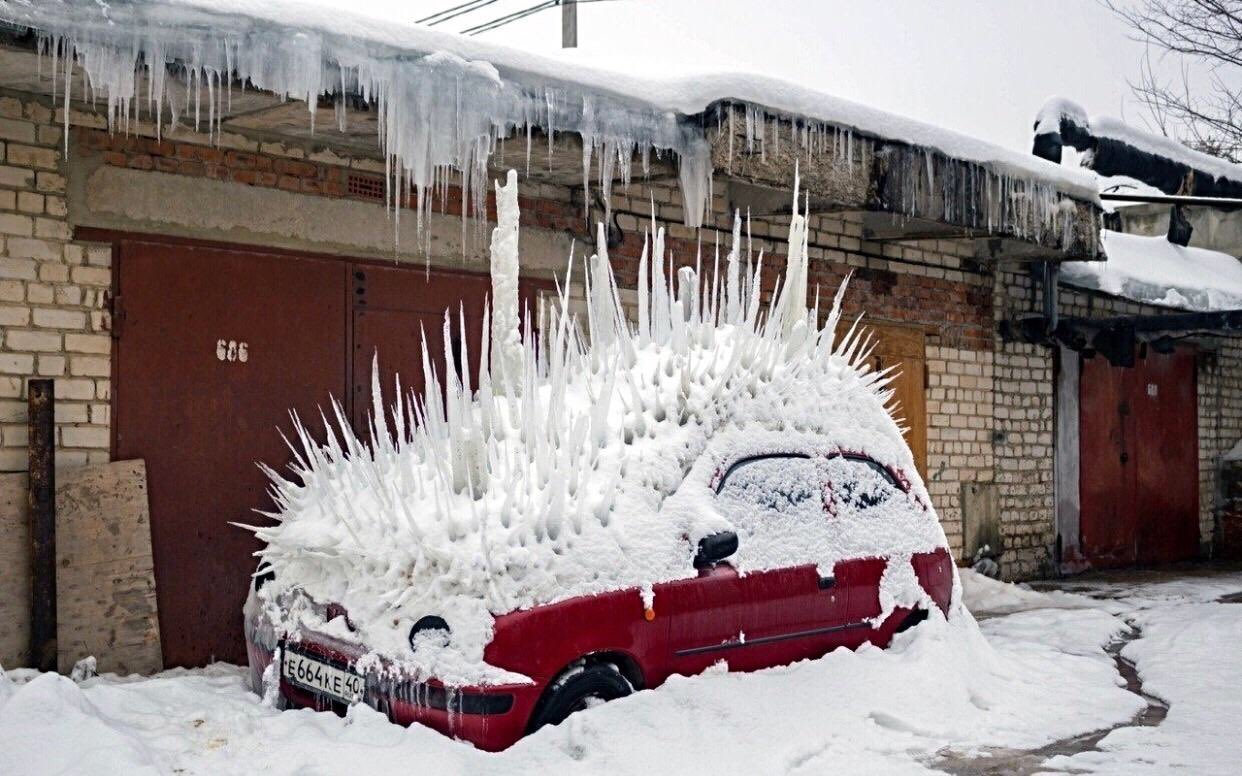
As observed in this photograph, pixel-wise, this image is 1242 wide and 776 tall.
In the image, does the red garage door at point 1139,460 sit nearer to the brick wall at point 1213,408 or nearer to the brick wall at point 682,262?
the brick wall at point 1213,408

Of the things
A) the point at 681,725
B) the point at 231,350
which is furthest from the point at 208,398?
the point at 681,725

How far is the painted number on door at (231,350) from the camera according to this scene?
23.7ft

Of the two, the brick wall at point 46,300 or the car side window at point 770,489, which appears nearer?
the car side window at point 770,489

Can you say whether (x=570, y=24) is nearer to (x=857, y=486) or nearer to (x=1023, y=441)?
(x=1023, y=441)

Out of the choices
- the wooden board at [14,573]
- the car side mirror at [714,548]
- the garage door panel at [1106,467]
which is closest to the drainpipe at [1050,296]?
the garage door panel at [1106,467]

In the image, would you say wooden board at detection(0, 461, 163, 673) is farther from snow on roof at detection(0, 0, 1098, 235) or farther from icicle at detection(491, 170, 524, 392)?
icicle at detection(491, 170, 524, 392)

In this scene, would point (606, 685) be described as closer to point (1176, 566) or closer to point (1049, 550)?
point (1049, 550)

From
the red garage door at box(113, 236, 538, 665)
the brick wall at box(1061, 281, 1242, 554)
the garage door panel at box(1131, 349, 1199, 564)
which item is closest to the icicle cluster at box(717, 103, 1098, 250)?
the red garage door at box(113, 236, 538, 665)

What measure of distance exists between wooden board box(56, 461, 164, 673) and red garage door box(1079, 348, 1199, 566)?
9.68m

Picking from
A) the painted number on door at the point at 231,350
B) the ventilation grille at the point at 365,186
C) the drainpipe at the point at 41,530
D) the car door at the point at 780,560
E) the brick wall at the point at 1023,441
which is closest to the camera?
the car door at the point at 780,560

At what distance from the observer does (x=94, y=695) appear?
5.54 m

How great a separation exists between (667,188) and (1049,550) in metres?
5.91

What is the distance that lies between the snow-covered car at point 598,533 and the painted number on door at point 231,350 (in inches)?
50.2

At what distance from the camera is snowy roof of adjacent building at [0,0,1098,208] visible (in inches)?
227
